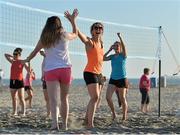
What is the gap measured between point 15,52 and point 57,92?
353cm

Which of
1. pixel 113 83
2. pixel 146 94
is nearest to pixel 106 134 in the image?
pixel 113 83

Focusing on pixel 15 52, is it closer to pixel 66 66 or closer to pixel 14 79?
pixel 14 79

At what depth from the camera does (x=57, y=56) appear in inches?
273

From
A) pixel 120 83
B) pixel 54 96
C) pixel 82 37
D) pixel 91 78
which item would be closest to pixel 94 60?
pixel 91 78

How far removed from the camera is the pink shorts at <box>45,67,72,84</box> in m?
6.93

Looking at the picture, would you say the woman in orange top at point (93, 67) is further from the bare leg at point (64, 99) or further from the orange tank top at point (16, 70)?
the orange tank top at point (16, 70)

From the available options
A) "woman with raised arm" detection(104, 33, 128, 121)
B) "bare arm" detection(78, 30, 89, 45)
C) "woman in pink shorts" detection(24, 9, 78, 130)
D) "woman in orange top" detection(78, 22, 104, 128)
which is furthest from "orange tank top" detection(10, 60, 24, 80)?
"woman in pink shorts" detection(24, 9, 78, 130)

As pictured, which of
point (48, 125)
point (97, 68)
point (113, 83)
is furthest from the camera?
point (113, 83)

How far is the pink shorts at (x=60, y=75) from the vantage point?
693cm

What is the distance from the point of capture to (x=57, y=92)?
6996 millimetres

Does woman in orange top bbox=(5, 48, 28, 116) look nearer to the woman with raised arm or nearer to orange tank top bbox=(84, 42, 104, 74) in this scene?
the woman with raised arm

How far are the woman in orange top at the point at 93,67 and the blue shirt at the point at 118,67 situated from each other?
1650 mm

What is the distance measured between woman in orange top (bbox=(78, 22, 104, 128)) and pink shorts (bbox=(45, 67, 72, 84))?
0.59 meters

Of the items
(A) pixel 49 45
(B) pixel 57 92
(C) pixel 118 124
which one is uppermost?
(A) pixel 49 45
